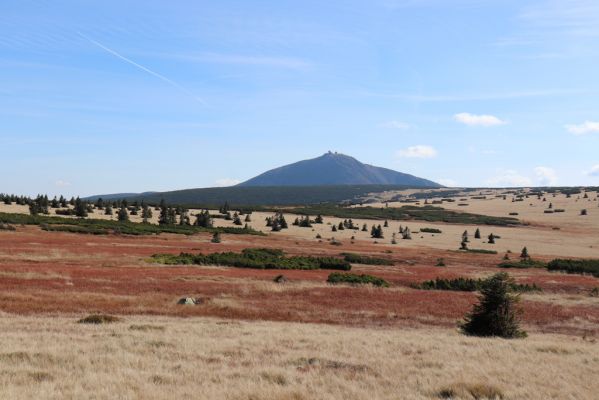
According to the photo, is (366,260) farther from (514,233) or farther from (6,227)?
(514,233)

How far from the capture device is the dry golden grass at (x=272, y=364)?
10188 mm

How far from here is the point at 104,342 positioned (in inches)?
587

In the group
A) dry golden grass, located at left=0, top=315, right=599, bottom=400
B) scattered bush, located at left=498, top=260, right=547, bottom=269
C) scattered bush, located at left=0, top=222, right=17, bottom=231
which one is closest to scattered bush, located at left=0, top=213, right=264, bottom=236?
scattered bush, located at left=0, top=222, right=17, bottom=231

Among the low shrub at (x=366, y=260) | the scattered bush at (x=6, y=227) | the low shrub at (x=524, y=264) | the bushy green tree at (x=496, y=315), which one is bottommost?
the low shrub at (x=524, y=264)

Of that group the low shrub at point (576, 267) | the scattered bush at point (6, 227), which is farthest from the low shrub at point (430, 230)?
the scattered bush at point (6, 227)

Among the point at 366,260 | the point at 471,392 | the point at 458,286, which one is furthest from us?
the point at 366,260

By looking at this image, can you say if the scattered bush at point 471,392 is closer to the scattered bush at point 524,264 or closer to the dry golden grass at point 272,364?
the dry golden grass at point 272,364

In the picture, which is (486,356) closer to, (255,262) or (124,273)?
(124,273)

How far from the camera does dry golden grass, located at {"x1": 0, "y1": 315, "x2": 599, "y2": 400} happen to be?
10.2 metres

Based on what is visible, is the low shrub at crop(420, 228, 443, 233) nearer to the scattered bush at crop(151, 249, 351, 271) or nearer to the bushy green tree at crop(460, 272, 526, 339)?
→ the scattered bush at crop(151, 249, 351, 271)

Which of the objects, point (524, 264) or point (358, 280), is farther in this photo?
point (524, 264)

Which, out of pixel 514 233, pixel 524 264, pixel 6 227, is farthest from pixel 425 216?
pixel 6 227

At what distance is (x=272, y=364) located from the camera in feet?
43.5

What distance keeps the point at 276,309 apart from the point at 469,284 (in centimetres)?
2061
